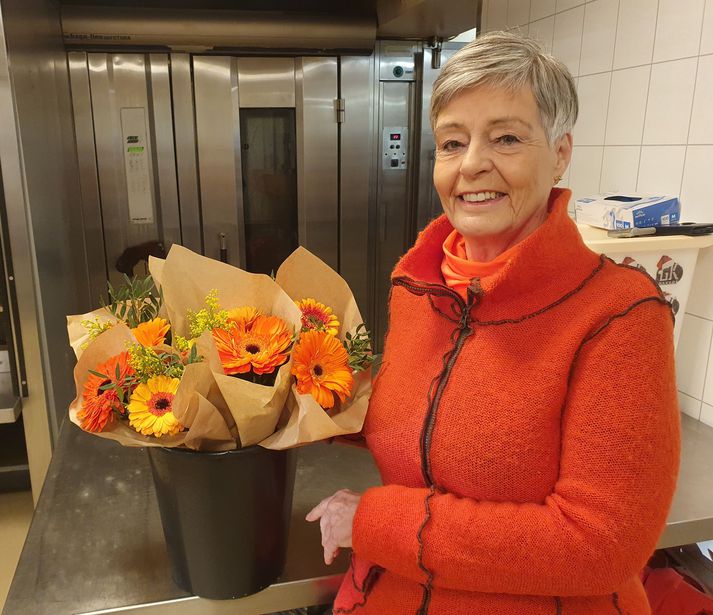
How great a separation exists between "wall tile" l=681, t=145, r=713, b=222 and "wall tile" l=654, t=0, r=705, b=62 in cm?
23

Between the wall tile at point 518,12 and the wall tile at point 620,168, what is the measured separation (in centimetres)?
59

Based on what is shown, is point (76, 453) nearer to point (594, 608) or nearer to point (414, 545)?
point (414, 545)

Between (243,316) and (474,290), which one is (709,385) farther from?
(243,316)

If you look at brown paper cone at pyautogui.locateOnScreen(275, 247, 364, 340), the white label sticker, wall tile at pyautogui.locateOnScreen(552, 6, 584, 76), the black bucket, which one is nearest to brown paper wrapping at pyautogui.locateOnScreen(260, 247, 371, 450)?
brown paper cone at pyautogui.locateOnScreen(275, 247, 364, 340)

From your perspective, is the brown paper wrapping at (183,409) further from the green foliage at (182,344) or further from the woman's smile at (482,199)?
the woman's smile at (482,199)

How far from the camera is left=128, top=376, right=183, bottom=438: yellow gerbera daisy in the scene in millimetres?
694

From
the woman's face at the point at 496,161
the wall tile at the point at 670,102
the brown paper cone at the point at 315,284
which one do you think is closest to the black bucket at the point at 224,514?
the brown paper cone at the point at 315,284

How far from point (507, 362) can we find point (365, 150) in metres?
2.41

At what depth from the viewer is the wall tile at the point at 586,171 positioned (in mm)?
1683

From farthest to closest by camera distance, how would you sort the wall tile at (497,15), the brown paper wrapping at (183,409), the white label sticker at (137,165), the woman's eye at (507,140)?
the white label sticker at (137,165)
the wall tile at (497,15)
the woman's eye at (507,140)
the brown paper wrapping at (183,409)

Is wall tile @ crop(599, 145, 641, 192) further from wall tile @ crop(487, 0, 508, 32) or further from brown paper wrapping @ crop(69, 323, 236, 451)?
brown paper wrapping @ crop(69, 323, 236, 451)

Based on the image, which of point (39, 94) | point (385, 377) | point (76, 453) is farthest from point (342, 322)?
point (39, 94)

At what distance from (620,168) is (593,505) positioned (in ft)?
3.83

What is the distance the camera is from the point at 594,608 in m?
0.78
